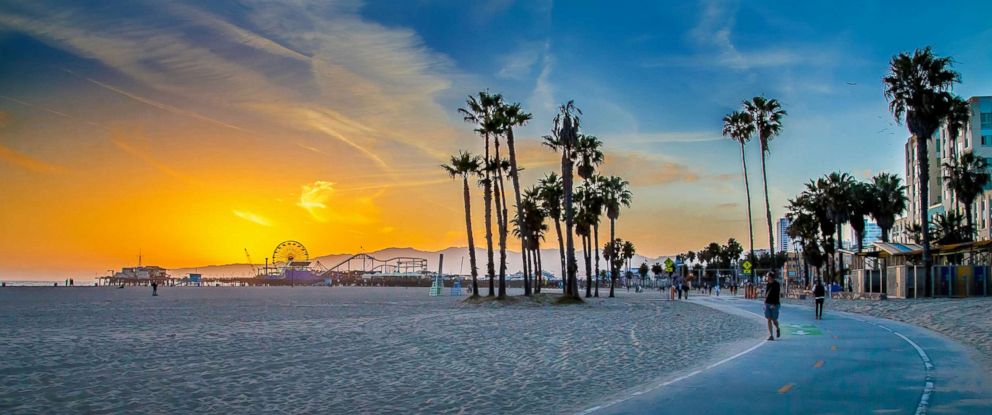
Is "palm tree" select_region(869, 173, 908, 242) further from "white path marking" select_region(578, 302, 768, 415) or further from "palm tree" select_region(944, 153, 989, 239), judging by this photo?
"white path marking" select_region(578, 302, 768, 415)

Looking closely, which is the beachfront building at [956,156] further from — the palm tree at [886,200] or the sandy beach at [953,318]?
the sandy beach at [953,318]

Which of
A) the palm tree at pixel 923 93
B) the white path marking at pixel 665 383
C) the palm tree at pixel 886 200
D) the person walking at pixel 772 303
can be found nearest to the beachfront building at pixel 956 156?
the palm tree at pixel 886 200

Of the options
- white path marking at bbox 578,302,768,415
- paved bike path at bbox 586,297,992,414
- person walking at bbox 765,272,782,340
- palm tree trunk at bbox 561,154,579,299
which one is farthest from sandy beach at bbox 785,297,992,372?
palm tree trunk at bbox 561,154,579,299

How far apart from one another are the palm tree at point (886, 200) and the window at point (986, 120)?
44975mm

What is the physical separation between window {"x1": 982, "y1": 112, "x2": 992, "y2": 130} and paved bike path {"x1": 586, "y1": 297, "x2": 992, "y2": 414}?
383 feet

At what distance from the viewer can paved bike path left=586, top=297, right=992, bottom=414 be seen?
10.8 meters

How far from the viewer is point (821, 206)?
84250 mm

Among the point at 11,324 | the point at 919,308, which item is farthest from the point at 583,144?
the point at 11,324

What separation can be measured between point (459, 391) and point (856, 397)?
6.05 m

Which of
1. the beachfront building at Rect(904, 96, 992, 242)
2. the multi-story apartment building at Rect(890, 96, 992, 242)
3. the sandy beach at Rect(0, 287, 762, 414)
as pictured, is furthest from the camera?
the multi-story apartment building at Rect(890, 96, 992, 242)

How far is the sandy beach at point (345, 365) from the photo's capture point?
1253 cm

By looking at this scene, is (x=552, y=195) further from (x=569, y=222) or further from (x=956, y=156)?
(x=956, y=156)

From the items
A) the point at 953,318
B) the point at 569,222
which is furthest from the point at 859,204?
the point at 953,318

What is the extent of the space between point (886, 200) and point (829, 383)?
7586 centimetres
